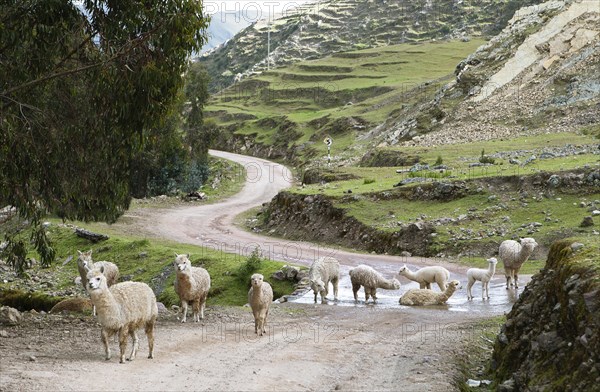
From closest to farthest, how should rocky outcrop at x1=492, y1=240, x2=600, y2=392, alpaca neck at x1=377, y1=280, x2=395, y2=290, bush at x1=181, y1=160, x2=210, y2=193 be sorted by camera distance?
1. rocky outcrop at x1=492, y1=240, x2=600, y2=392
2. alpaca neck at x1=377, y1=280, x2=395, y2=290
3. bush at x1=181, y1=160, x2=210, y2=193

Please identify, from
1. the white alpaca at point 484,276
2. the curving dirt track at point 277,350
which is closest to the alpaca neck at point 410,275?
the curving dirt track at point 277,350

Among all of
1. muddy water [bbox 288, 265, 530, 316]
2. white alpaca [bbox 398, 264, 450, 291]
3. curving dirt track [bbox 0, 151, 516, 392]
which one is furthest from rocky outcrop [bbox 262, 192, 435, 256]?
curving dirt track [bbox 0, 151, 516, 392]

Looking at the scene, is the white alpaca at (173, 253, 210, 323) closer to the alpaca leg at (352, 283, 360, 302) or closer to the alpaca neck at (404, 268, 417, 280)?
the alpaca leg at (352, 283, 360, 302)

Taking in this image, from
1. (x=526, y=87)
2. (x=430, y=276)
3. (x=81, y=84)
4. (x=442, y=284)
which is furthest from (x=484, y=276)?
(x=526, y=87)

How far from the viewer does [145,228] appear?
40594 millimetres

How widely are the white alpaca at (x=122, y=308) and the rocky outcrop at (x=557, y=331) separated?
6.06m

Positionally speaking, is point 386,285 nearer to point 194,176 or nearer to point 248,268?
point 248,268

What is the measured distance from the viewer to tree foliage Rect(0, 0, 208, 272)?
16.0 meters

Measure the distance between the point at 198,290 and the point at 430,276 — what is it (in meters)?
7.91

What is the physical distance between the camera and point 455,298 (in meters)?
22.2

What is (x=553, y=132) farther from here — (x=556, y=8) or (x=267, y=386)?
(x=267, y=386)

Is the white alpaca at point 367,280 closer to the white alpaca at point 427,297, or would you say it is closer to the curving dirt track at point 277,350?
the curving dirt track at point 277,350

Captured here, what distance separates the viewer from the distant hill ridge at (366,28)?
15775 cm

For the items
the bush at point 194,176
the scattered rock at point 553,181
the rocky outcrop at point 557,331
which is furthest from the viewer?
the bush at point 194,176
